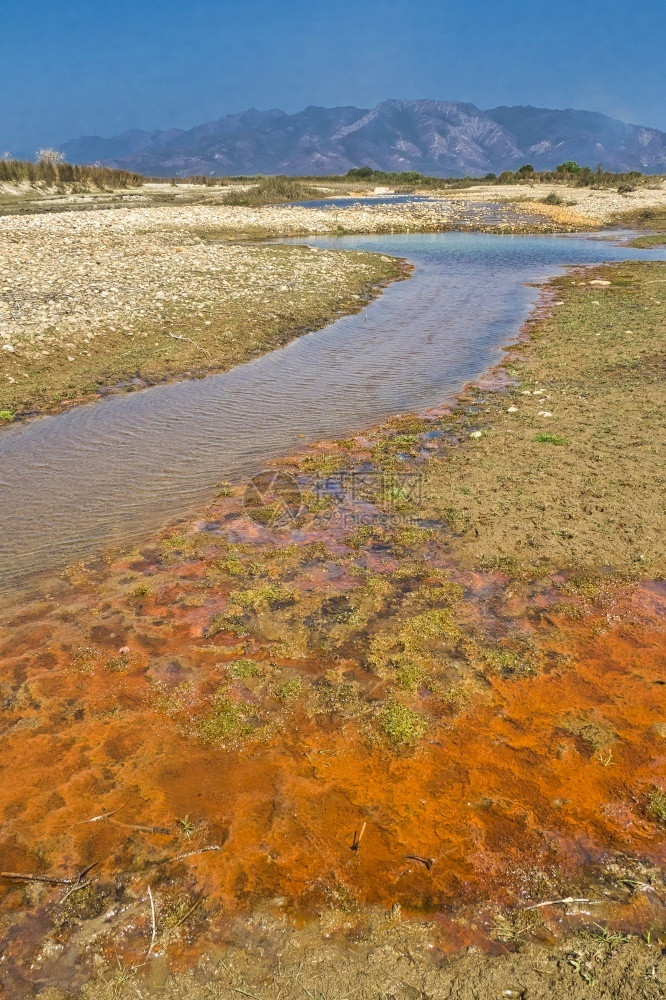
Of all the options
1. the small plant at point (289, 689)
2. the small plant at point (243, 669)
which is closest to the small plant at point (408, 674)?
the small plant at point (289, 689)

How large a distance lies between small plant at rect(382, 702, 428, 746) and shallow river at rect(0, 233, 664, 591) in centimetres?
511

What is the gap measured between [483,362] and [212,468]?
33.8 feet

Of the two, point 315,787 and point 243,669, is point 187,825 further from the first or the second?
point 243,669

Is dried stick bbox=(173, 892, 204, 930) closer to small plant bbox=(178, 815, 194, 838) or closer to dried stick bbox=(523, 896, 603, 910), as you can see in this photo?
small plant bbox=(178, 815, 194, 838)

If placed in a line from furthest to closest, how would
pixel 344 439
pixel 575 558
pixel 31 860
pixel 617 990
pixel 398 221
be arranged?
Result: pixel 398 221 < pixel 344 439 < pixel 575 558 < pixel 31 860 < pixel 617 990

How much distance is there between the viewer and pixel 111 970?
12.1ft

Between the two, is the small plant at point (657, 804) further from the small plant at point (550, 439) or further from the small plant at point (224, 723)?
the small plant at point (550, 439)

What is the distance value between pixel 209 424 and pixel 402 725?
9239 millimetres

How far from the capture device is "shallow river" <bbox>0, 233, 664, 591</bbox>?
364 inches

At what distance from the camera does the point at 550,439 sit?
11.6 metres

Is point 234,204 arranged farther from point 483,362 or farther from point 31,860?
point 31,860

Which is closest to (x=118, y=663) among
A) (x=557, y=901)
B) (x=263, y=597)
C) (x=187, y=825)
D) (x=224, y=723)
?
(x=224, y=723)

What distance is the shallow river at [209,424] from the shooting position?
9250 millimetres

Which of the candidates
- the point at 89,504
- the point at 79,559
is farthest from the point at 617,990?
the point at 89,504
